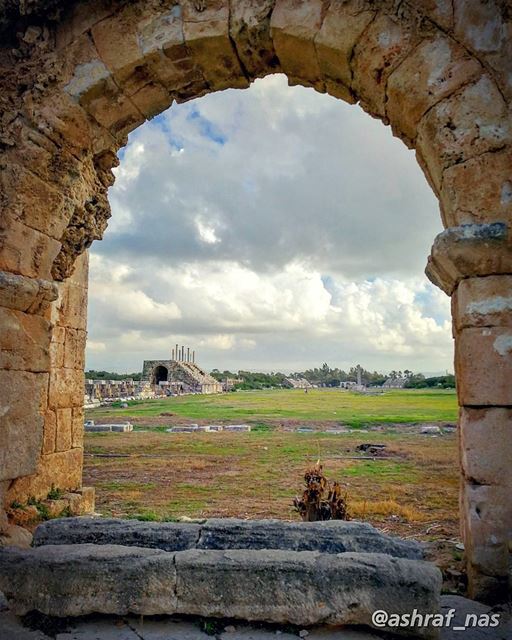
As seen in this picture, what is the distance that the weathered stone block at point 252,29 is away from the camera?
146 inches

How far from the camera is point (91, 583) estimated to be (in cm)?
262

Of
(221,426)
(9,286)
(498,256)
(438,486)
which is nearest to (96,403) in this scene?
(221,426)

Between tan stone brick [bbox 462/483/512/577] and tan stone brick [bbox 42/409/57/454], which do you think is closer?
tan stone brick [bbox 462/483/512/577]

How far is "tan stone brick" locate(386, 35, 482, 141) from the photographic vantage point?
327cm

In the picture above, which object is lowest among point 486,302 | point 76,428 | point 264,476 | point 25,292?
point 264,476

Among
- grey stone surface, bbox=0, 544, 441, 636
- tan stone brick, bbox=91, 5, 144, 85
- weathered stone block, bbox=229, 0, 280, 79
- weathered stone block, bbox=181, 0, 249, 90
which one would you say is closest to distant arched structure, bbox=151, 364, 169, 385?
tan stone brick, bbox=91, 5, 144, 85

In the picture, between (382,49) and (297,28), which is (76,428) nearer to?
(297,28)

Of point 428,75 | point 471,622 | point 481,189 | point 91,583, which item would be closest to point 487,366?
point 481,189

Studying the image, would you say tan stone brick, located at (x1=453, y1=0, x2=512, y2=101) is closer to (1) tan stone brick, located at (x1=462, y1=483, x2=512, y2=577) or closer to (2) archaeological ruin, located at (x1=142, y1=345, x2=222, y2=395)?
(1) tan stone brick, located at (x1=462, y1=483, x2=512, y2=577)

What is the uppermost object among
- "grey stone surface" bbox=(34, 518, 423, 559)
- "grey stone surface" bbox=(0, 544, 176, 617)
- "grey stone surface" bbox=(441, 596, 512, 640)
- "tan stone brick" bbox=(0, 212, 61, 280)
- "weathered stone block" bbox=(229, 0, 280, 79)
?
"weathered stone block" bbox=(229, 0, 280, 79)

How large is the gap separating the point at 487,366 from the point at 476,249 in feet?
2.32

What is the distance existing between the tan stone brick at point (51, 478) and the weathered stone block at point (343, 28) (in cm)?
426

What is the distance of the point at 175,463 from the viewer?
10633 mm

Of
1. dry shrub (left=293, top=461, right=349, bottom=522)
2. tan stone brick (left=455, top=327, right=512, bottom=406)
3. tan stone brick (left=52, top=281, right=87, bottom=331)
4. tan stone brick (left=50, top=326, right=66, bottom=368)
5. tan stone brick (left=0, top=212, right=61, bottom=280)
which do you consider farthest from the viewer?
tan stone brick (left=52, top=281, right=87, bottom=331)
